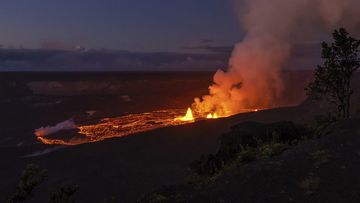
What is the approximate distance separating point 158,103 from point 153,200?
8702 centimetres

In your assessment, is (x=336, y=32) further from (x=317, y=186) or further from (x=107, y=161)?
(x=107, y=161)

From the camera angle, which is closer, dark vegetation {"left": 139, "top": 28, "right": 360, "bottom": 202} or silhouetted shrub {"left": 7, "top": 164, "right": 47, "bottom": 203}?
silhouetted shrub {"left": 7, "top": 164, "right": 47, "bottom": 203}

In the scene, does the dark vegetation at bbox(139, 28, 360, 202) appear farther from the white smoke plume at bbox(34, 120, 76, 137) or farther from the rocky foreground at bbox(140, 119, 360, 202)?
the white smoke plume at bbox(34, 120, 76, 137)

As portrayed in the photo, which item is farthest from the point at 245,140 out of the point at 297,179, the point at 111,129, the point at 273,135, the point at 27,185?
the point at 111,129

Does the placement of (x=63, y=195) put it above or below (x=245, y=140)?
below

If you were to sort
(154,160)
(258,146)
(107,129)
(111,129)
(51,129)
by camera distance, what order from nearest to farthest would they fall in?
(258,146) → (154,160) → (111,129) → (107,129) → (51,129)

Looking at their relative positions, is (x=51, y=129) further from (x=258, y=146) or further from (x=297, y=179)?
(x=297, y=179)

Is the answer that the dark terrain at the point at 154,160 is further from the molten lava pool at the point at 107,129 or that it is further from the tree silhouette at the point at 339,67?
the tree silhouette at the point at 339,67

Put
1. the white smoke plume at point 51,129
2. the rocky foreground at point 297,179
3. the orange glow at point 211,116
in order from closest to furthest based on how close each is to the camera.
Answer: the rocky foreground at point 297,179 < the white smoke plume at point 51,129 < the orange glow at point 211,116

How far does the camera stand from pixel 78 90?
5950 inches

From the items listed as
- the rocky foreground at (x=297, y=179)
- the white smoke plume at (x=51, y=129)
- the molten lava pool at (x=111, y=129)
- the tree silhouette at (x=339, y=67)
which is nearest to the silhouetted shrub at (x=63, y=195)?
the rocky foreground at (x=297, y=179)

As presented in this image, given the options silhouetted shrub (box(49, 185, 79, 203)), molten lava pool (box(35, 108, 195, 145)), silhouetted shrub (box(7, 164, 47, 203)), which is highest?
molten lava pool (box(35, 108, 195, 145))

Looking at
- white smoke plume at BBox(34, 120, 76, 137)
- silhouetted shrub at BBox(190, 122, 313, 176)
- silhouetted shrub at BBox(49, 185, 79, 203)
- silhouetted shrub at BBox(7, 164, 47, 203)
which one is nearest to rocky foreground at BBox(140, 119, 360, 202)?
silhouetted shrub at BBox(49, 185, 79, 203)

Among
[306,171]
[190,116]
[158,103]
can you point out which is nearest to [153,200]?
[306,171]
